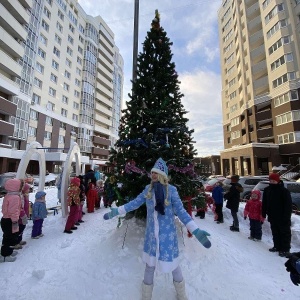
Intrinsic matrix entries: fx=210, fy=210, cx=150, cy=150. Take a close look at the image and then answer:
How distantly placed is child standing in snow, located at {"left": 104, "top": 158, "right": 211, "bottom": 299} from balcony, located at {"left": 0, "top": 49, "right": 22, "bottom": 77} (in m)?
31.0

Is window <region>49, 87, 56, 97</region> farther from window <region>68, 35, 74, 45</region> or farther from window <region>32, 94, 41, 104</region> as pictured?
window <region>68, 35, 74, 45</region>

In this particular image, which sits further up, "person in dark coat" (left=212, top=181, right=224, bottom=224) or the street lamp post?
the street lamp post

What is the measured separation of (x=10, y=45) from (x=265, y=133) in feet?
124

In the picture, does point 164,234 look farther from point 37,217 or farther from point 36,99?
point 36,99

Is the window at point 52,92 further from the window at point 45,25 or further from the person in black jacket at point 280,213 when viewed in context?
the person in black jacket at point 280,213

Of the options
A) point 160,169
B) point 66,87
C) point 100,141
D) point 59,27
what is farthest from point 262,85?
point 59,27

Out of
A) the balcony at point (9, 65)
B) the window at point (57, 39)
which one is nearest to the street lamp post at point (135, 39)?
the balcony at point (9, 65)

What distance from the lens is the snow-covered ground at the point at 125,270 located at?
320 centimetres

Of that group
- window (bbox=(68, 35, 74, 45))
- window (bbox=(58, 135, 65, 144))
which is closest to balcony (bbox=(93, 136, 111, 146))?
window (bbox=(58, 135, 65, 144))

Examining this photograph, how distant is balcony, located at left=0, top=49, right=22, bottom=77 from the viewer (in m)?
25.8

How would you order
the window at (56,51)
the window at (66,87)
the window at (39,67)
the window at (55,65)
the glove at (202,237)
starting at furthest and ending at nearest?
the window at (66,87) < the window at (56,51) < the window at (55,65) < the window at (39,67) < the glove at (202,237)

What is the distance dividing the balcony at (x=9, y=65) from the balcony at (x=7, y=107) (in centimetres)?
422

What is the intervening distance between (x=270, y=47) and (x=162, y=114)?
35843mm

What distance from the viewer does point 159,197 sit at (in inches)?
117
